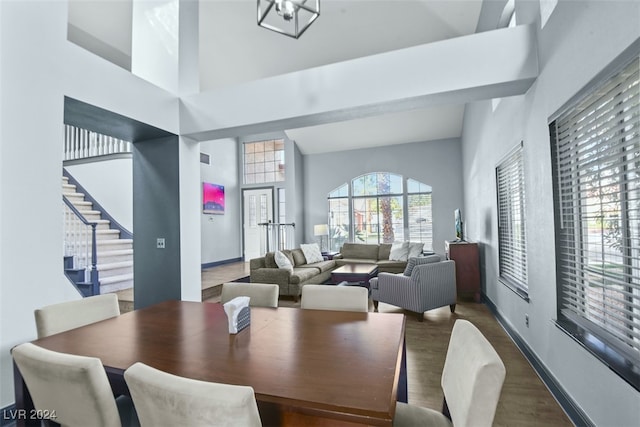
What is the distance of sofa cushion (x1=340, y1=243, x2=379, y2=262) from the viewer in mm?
7253

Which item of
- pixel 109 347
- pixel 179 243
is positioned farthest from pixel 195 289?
pixel 109 347

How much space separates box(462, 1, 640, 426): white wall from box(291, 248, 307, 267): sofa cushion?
3.50 m

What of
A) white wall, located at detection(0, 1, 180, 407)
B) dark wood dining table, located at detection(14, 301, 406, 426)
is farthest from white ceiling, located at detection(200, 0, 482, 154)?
dark wood dining table, located at detection(14, 301, 406, 426)

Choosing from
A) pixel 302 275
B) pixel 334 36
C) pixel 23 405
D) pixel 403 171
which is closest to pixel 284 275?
pixel 302 275

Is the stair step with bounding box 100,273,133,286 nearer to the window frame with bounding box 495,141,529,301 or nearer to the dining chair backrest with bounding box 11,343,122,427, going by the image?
the dining chair backrest with bounding box 11,343,122,427

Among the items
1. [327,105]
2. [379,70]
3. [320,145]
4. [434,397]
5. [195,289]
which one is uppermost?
[320,145]

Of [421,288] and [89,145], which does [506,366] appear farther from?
[89,145]

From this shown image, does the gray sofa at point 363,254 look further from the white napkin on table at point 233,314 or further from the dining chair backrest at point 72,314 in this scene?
the white napkin on table at point 233,314

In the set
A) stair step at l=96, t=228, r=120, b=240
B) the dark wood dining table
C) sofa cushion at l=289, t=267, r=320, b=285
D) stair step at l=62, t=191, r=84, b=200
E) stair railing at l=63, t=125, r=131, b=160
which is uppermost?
stair railing at l=63, t=125, r=131, b=160

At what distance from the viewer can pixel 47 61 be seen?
7.68 ft

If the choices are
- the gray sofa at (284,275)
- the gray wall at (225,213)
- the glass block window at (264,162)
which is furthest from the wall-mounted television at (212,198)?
the gray sofa at (284,275)

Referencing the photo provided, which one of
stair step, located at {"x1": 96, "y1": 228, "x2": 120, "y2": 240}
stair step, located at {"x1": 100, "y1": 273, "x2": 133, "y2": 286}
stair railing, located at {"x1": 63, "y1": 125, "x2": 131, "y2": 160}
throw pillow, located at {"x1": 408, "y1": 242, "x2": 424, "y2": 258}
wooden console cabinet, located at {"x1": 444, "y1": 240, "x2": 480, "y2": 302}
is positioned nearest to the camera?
stair step, located at {"x1": 100, "y1": 273, "x2": 133, "y2": 286}

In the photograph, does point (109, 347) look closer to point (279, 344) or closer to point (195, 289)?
point (279, 344)

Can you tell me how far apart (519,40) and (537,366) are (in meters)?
2.67
